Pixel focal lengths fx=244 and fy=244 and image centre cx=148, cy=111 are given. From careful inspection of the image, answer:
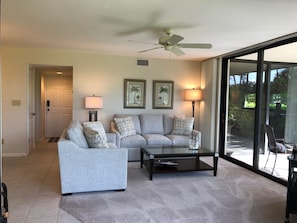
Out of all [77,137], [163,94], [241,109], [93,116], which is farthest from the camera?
[163,94]

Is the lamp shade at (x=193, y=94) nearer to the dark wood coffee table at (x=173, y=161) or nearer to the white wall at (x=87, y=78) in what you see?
the white wall at (x=87, y=78)

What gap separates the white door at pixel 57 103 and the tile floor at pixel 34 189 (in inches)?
101

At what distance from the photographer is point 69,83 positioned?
8.03 metres

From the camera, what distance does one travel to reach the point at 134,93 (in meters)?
6.09

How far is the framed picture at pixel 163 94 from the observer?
20.4 ft

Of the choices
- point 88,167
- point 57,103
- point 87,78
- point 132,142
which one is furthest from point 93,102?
point 57,103

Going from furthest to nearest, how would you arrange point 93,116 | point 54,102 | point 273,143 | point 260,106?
point 54,102 < point 93,116 < point 260,106 < point 273,143

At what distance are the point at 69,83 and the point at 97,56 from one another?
8.71 feet

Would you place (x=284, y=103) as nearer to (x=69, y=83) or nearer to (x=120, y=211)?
(x=120, y=211)

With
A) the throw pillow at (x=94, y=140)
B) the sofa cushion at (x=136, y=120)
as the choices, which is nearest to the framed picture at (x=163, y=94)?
the sofa cushion at (x=136, y=120)

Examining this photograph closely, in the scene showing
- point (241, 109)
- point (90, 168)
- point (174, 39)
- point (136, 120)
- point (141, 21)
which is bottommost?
point (90, 168)

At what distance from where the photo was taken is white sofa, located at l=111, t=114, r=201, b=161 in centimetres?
512

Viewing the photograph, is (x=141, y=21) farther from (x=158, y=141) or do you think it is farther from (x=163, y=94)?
(x=163, y=94)

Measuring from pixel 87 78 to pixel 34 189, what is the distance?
2.96m
